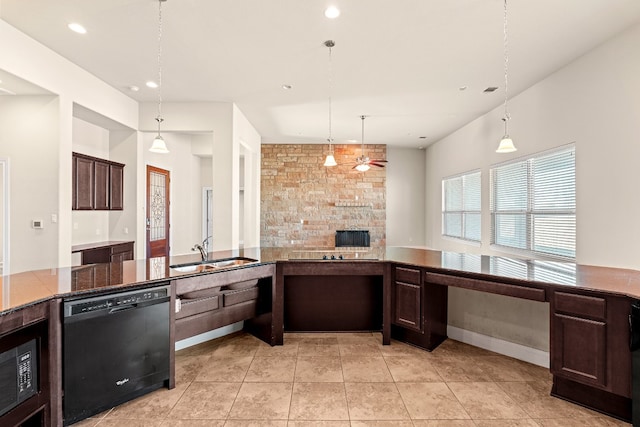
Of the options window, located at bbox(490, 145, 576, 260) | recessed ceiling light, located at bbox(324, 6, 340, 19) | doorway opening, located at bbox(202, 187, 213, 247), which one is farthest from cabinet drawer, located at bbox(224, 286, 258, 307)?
doorway opening, located at bbox(202, 187, 213, 247)

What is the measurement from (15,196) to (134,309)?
2872mm

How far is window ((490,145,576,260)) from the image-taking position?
398 cm

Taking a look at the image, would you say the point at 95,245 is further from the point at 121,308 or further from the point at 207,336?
the point at 121,308

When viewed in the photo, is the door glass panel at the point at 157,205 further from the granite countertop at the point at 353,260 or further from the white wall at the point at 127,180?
the granite countertop at the point at 353,260

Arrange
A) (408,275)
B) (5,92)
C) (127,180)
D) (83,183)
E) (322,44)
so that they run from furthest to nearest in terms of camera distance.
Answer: (127,180) < (83,183) < (5,92) < (322,44) < (408,275)

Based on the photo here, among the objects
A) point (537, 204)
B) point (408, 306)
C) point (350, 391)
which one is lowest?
point (350, 391)

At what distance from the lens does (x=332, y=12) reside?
9.34 ft

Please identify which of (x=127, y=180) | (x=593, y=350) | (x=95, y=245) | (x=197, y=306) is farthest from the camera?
(x=127, y=180)

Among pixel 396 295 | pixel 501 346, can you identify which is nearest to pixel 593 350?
pixel 501 346

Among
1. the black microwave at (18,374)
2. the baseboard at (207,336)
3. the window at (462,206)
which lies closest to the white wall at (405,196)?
the window at (462,206)

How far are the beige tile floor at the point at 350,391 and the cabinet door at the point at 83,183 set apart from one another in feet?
8.73

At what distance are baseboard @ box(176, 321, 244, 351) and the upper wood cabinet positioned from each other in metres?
2.48

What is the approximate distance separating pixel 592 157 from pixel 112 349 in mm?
4792

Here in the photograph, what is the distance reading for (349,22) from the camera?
3.01 m
